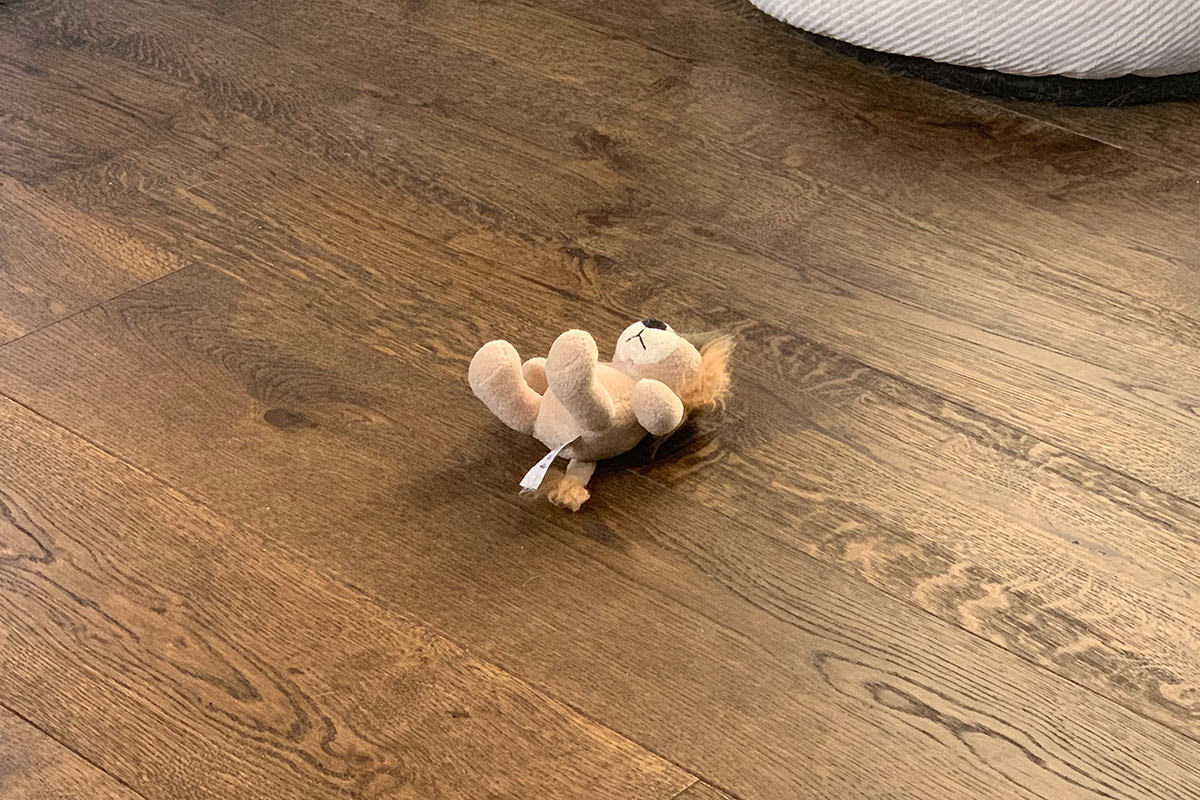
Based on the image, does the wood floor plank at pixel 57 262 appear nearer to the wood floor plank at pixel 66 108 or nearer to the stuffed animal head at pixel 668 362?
the wood floor plank at pixel 66 108

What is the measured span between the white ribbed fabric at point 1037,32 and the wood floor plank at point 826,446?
460 millimetres

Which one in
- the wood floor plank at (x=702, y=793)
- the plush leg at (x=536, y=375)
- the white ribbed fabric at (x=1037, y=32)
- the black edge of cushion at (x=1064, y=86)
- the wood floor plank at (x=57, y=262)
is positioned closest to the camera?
the wood floor plank at (x=702, y=793)

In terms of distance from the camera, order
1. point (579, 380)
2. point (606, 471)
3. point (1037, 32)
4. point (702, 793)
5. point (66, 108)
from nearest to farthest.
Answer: point (702, 793) → point (579, 380) → point (606, 471) → point (1037, 32) → point (66, 108)

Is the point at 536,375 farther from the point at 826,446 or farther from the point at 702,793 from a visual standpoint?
Answer: the point at 702,793

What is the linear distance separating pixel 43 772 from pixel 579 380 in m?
0.46

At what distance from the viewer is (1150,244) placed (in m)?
1.44

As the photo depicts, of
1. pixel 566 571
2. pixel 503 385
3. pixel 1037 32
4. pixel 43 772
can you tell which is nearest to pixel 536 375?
pixel 503 385

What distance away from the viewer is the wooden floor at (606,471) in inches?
37.2

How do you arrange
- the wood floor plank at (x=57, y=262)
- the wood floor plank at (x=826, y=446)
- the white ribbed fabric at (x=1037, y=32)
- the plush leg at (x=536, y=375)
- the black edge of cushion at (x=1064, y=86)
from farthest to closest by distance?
the black edge of cushion at (x=1064, y=86)
the white ribbed fabric at (x=1037, y=32)
the wood floor plank at (x=57, y=262)
the plush leg at (x=536, y=375)
the wood floor plank at (x=826, y=446)

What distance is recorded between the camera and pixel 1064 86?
1.65 meters

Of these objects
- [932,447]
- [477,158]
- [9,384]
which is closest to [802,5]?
[477,158]

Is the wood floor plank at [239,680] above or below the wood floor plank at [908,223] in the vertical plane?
below

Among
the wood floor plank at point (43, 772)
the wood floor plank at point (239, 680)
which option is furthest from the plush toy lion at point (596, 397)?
the wood floor plank at point (43, 772)

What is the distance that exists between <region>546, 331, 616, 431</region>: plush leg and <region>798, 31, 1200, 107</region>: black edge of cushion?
2.76 feet
